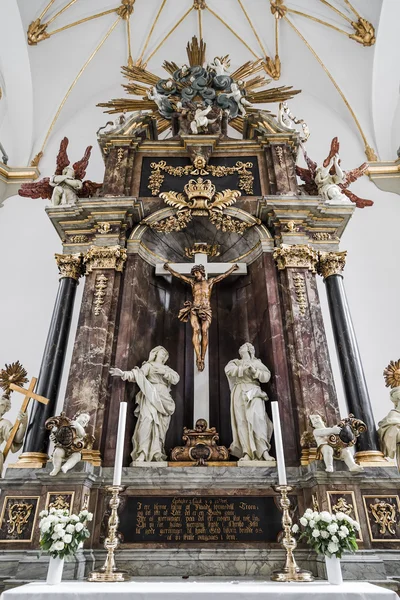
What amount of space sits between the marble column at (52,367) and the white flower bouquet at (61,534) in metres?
1.74

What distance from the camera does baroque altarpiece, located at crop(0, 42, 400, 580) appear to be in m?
5.04

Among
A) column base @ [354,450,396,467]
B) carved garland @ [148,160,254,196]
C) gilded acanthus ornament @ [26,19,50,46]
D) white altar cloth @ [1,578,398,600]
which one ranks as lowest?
white altar cloth @ [1,578,398,600]

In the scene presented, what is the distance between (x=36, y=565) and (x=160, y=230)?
4898 millimetres

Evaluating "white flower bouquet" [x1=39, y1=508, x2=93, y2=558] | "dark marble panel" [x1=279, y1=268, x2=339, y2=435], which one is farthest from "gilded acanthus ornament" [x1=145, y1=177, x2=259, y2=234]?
"white flower bouquet" [x1=39, y1=508, x2=93, y2=558]

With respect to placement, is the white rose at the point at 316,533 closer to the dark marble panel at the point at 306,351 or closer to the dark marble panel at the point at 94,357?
the dark marble panel at the point at 306,351

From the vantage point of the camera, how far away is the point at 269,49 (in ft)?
44.9

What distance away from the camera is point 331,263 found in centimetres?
705

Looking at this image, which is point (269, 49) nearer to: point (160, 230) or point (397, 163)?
point (397, 163)

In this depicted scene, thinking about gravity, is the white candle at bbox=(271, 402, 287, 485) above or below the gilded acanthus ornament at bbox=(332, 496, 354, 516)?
above

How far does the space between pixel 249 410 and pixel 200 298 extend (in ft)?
6.36

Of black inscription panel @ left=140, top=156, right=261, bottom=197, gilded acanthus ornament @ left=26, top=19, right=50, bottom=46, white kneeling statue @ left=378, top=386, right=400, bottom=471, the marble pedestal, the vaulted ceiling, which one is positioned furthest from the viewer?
gilded acanthus ornament @ left=26, top=19, right=50, bottom=46

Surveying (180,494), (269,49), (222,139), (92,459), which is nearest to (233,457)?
(180,494)

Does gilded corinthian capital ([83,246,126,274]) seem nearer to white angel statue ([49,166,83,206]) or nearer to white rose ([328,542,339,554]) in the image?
white angel statue ([49,166,83,206])

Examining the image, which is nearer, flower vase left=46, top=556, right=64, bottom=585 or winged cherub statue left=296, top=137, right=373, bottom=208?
flower vase left=46, top=556, right=64, bottom=585
